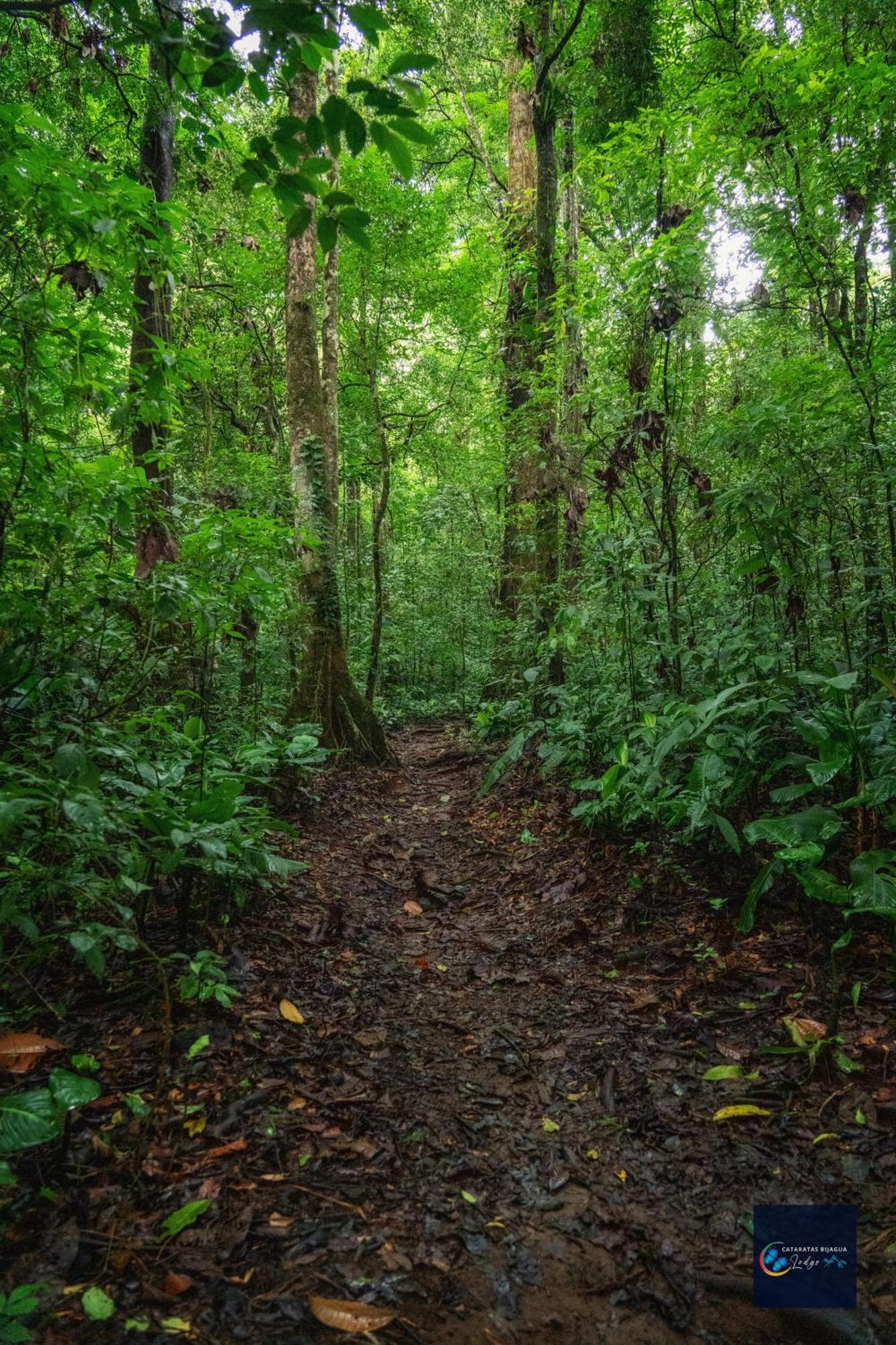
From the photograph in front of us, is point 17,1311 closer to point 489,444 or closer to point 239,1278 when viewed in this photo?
point 239,1278

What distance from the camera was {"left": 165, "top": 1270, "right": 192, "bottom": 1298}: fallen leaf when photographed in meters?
1.69

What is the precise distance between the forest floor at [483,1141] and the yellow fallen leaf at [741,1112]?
0.8 inches

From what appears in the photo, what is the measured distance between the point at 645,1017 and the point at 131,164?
730 cm

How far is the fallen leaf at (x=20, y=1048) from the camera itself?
222 centimetres

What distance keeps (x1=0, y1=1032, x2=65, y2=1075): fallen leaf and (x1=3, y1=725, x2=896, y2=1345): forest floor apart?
259mm

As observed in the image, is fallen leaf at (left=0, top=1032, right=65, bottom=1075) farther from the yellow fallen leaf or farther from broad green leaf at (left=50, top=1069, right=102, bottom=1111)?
the yellow fallen leaf

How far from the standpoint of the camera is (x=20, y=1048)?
2219 mm

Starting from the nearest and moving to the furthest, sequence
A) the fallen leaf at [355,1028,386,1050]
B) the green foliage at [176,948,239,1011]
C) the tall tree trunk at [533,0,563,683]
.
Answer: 1. the green foliage at [176,948,239,1011]
2. the fallen leaf at [355,1028,386,1050]
3. the tall tree trunk at [533,0,563,683]

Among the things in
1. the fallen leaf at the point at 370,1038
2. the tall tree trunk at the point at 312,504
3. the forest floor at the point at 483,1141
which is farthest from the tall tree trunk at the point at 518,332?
the fallen leaf at the point at 370,1038

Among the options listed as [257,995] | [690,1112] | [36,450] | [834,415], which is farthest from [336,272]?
[690,1112]

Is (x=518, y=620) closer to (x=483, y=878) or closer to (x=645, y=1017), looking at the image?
(x=483, y=878)

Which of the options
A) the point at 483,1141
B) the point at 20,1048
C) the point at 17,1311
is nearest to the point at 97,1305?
the point at 17,1311

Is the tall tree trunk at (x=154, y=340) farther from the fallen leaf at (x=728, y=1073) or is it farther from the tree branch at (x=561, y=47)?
the fallen leaf at (x=728, y=1073)

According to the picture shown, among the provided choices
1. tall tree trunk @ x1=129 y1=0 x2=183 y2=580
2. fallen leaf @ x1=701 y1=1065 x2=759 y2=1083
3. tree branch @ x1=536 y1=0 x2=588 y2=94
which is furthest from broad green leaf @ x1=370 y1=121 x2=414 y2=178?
tree branch @ x1=536 y1=0 x2=588 y2=94
